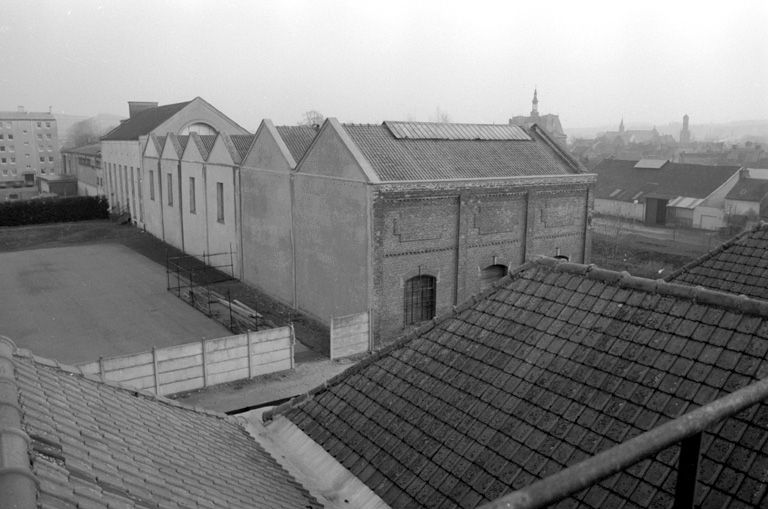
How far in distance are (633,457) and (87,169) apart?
73.7m

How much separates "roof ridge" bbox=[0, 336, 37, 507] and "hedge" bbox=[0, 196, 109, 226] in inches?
2073

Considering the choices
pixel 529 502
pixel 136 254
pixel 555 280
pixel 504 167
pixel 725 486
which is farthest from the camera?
pixel 136 254

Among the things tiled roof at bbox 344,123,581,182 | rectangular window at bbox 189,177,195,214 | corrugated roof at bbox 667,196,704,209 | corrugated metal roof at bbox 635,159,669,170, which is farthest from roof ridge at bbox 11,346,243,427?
corrugated metal roof at bbox 635,159,669,170

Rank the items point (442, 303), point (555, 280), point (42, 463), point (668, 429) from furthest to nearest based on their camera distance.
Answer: point (442, 303) → point (555, 280) → point (42, 463) → point (668, 429)

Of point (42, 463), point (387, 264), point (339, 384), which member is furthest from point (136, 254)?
point (42, 463)

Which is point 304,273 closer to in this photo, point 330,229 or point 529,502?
point 330,229

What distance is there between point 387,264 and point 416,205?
7.32 ft

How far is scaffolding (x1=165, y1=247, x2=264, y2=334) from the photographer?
23219mm

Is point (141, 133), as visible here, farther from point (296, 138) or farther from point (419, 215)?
point (419, 215)

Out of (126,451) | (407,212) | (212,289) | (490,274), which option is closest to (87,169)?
(212,289)

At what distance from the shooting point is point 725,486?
4664 millimetres

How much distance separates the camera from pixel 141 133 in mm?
46625

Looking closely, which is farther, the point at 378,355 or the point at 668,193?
the point at 668,193

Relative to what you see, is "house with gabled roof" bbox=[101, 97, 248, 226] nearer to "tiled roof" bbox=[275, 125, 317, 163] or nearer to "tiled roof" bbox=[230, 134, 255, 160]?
"tiled roof" bbox=[230, 134, 255, 160]
